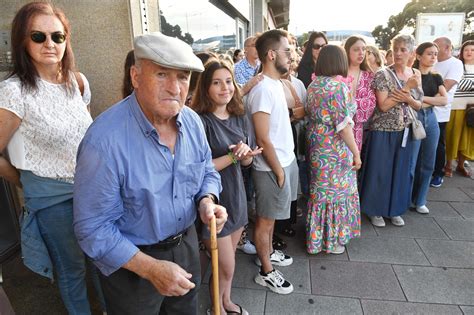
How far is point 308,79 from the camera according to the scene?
4434mm

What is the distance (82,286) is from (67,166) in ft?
2.69

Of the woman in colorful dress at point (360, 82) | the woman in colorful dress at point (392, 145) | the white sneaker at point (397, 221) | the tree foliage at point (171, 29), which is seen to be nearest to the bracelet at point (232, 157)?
the woman in colorful dress at point (360, 82)

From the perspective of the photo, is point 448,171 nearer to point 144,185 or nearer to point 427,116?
point 427,116

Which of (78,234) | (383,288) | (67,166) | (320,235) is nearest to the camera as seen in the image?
(78,234)

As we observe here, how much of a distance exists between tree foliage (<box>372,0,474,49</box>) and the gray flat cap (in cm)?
3356

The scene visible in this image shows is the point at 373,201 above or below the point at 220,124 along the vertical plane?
below

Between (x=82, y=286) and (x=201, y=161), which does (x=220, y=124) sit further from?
(x=82, y=286)

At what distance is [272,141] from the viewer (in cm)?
257

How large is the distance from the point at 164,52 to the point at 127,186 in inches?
22.1

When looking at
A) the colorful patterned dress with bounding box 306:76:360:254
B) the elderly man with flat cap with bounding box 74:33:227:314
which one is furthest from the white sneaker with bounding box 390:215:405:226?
the elderly man with flat cap with bounding box 74:33:227:314

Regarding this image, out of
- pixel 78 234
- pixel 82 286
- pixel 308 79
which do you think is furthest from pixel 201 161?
pixel 308 79

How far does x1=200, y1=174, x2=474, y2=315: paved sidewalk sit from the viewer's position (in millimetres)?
2570

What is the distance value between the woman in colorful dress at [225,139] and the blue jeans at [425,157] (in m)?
2.74

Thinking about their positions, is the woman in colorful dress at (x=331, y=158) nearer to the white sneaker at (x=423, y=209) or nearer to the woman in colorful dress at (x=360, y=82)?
the woman in colorful dress at (x=360, y=82)
